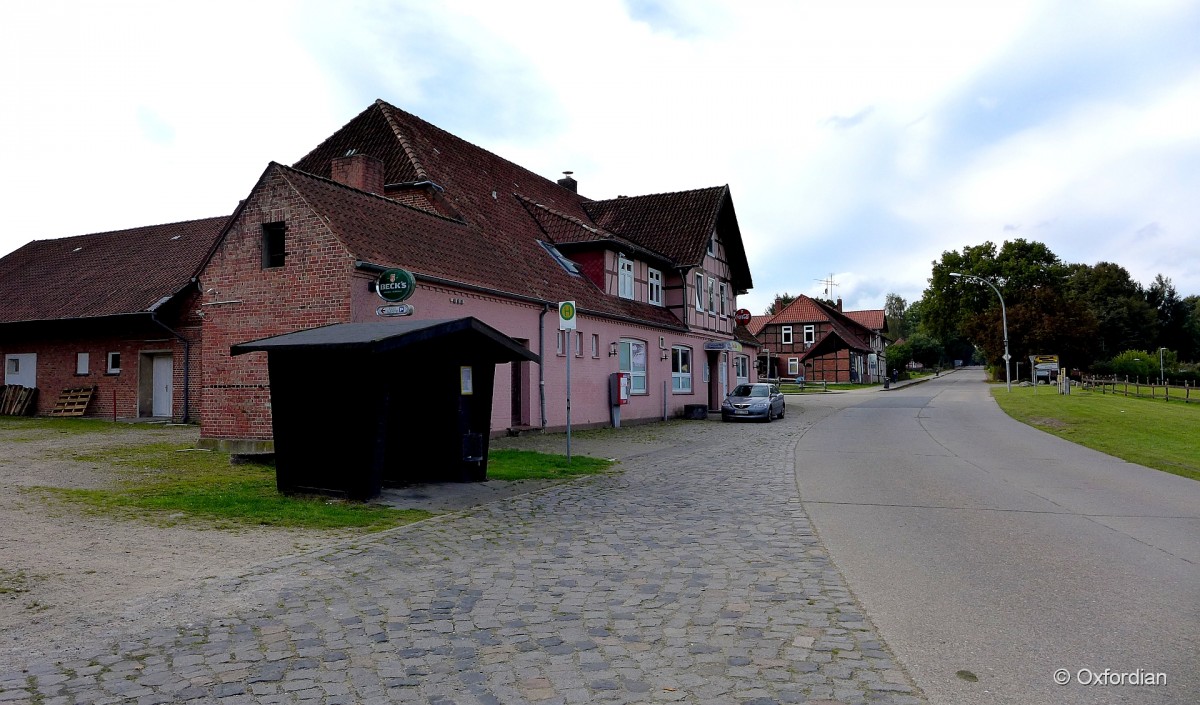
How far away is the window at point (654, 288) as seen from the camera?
30.2 metres

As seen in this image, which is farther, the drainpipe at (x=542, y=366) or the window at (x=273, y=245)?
the drainpipe at (x=542, y=366)

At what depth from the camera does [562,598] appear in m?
5.96

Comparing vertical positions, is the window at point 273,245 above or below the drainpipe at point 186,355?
above

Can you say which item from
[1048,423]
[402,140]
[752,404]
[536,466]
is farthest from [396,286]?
[1048,423]

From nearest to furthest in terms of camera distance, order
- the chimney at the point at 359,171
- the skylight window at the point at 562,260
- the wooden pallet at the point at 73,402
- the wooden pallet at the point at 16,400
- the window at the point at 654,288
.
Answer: the chimney at the point at 359,171 < the skylight window at the point at 562,260 < the wooden pallet at the point at 73,402 < the wooden pallet at the point at 16,400 < the window at the point at 654,288

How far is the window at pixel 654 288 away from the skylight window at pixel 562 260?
4.53 meters

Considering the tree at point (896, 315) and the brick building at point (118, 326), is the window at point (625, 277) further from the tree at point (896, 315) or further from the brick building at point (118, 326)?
the tree at point (896, 315)

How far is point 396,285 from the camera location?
14562mm

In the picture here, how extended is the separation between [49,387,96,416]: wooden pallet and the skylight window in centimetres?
1486

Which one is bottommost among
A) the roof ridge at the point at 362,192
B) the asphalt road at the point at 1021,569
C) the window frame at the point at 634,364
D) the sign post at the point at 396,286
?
the asphalt road at the point at 1021,569

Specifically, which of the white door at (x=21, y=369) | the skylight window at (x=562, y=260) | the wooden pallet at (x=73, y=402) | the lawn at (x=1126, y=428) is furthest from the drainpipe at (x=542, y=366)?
the white door at (x=21, y=369)

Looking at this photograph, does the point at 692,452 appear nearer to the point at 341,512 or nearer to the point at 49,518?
the point at 341,512

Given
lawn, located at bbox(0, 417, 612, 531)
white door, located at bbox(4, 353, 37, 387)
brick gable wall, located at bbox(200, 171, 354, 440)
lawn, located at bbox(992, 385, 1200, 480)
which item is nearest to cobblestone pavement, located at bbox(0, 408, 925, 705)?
lawn, located at bbox(0, 417, 612, 531)

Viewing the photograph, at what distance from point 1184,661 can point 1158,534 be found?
4596mm
